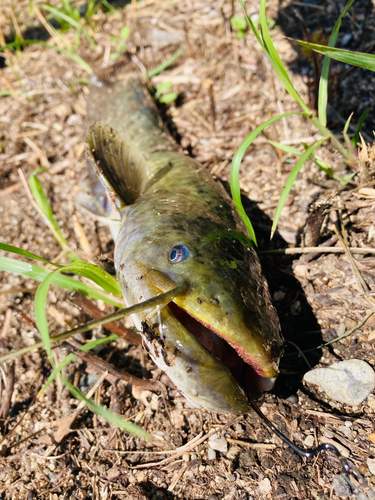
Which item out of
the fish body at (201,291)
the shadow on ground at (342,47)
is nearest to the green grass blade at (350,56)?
the shadow on ground at (342,47)

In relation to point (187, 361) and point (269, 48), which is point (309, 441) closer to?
point (187, 361)

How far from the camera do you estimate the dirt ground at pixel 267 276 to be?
84.4 inches

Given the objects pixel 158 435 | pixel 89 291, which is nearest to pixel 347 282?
pixel 158 435

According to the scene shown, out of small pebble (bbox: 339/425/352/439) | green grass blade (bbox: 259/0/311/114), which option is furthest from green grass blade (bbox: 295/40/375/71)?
small pebble (bbox: 339/425/352/439)

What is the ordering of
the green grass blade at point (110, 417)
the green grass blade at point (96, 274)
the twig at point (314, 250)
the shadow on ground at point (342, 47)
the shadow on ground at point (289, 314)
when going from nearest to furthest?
the green grass blade at point (110, 417) < the shadow on ground at point (289, 314) < the green grass blade at point (96, 274) < the twig at point (314, 250) < the shadow on ground at point (342, 47)

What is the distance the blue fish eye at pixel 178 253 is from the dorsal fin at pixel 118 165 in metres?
0.88

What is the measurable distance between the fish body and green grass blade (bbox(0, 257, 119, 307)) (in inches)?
15.2

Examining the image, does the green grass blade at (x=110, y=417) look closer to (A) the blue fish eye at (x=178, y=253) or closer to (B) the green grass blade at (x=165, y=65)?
(A) the blue fish eye at (x=178, y=253)

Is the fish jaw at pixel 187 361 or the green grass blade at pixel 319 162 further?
the green grass blade at pixel 319 162

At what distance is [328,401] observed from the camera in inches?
87.1

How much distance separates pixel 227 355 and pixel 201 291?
0.39 meters

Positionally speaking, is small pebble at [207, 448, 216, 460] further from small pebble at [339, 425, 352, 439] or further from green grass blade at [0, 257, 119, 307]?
green grass blade at [0, 257, 119, 307]

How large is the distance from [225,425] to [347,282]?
1155 millimetres

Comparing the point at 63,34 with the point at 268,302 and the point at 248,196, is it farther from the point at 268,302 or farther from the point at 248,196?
the point at 268,302
